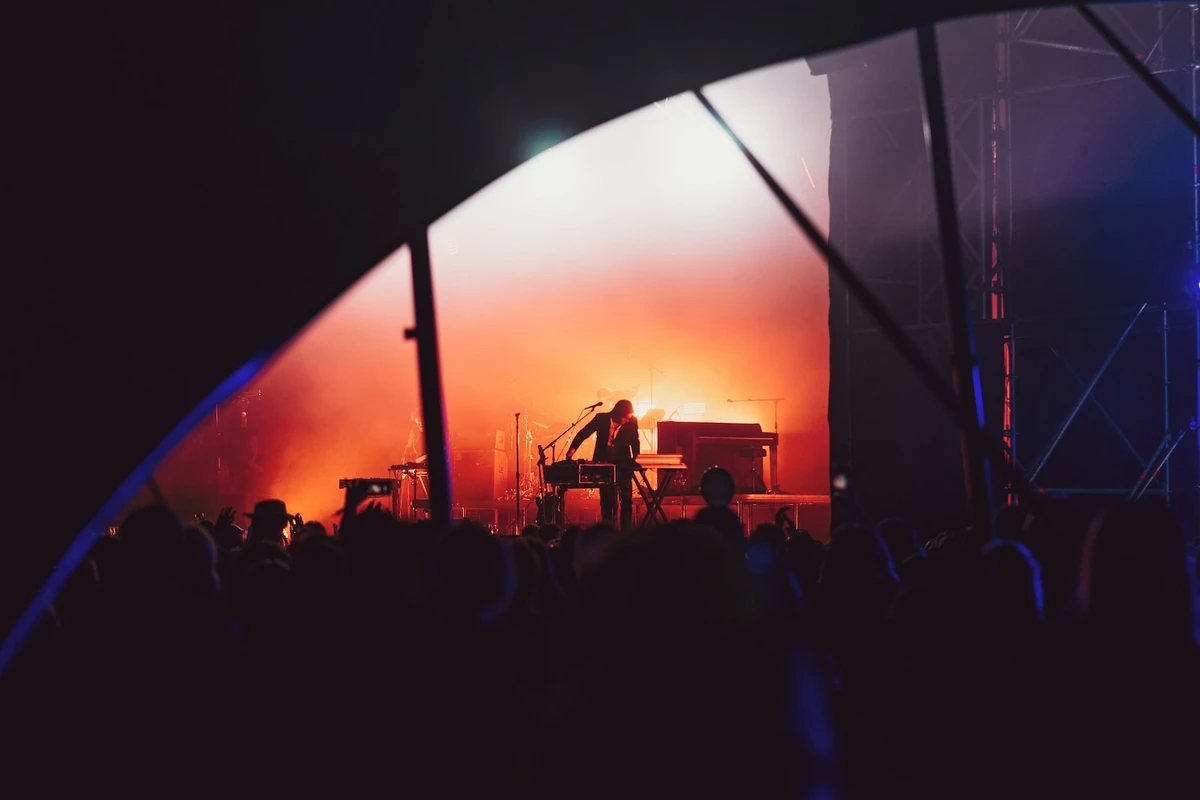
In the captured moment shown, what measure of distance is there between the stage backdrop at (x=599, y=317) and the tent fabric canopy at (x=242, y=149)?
1743 centimetres

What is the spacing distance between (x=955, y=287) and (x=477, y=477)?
17.1m

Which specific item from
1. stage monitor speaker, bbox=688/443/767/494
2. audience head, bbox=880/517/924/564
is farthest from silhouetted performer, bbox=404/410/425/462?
audience head, bbox=880/517/924/564

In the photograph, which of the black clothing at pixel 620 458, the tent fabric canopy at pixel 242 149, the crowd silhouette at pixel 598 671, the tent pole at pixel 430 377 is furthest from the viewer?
the black clothing at pixel 620 458

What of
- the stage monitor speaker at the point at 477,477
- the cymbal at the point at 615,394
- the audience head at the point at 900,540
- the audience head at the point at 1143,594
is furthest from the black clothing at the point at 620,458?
the audience head at the point at 1143,594

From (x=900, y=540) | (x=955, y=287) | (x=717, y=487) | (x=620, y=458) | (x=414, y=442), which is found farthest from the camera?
(x=414, y=442)

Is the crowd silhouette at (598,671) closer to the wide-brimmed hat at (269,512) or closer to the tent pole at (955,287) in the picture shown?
the tent pole at (955,287)

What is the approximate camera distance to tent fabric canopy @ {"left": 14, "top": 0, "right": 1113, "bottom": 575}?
3861 millimetres

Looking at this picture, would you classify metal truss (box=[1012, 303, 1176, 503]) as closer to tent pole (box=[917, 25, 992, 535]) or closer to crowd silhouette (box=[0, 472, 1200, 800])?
tent pole (box=[917, 25, 992, 535])

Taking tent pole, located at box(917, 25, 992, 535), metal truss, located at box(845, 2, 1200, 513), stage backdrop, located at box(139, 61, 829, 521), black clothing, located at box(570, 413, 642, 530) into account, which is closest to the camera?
tent pole, located at box(917, 25, 992, 535)

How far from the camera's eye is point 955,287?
522 centimetres

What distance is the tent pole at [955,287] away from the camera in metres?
5.10

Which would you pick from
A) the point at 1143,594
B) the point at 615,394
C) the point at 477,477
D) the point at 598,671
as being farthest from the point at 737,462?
the point at 598,671

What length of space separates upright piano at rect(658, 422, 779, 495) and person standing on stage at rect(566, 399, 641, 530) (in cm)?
345

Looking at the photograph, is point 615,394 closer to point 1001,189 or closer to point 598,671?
point 1001,189
